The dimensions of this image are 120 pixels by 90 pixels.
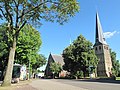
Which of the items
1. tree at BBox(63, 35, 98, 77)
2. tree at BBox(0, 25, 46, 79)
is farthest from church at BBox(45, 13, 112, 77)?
tree at BBox(0, 25, 46, 79)

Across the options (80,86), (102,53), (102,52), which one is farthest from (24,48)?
(102,53)

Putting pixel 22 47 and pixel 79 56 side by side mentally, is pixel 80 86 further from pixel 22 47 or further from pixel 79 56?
pixel 79 56

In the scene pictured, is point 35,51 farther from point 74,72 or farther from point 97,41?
point 97,41

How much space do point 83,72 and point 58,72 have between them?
2785cm

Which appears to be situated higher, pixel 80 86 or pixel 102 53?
pixel 102 53

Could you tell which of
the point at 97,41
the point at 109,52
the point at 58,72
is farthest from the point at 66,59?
the point at 109,52

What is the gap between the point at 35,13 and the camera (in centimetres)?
2289

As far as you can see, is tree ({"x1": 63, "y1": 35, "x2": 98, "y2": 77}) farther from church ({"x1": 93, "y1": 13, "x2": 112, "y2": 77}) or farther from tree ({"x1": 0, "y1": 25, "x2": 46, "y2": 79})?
church ({"x1": 93, "y1": 13, "x2": 112, "y2": 77})

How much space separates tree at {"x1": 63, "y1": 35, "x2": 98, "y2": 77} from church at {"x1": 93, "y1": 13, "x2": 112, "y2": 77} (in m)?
29.7

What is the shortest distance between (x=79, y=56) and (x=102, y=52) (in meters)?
37.0

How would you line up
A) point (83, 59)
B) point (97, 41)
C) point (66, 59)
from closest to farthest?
point (83, 59), point (66, 59), point (97, 41)

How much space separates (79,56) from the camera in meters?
64.9

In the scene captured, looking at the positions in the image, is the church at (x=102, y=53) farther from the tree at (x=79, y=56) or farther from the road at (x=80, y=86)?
the road at (x=80, y=86)

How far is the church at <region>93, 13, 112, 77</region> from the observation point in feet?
313
